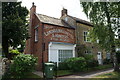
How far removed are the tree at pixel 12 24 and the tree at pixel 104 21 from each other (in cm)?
744

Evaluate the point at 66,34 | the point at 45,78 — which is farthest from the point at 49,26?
the point at 45,78

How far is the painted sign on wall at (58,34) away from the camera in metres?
13.9

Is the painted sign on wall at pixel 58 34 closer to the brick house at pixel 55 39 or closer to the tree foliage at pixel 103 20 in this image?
the brick house at pixel 55 39

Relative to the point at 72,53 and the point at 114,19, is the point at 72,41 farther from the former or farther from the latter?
the point at 114,19

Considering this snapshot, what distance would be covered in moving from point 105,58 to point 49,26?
13559mm

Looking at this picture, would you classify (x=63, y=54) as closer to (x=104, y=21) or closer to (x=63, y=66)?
(x=63, y=66)

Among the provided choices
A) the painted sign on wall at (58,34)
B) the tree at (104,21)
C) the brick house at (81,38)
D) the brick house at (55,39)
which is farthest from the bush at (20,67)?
the brick house at (81,38)

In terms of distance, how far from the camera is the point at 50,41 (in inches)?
545

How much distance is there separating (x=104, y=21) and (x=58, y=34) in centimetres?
620

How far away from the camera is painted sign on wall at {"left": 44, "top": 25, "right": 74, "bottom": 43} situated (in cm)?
1387

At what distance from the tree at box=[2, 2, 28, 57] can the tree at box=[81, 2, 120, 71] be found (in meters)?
7.44

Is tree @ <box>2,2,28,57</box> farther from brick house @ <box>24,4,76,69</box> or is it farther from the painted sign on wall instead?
the painted sign on wall

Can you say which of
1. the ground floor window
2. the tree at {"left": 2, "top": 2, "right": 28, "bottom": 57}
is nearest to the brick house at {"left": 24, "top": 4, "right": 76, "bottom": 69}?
the ground floor window

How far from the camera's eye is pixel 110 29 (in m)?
10.9
